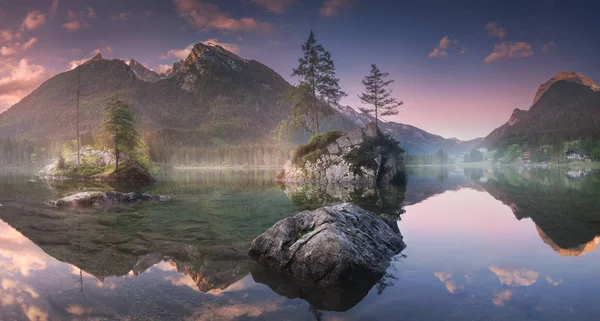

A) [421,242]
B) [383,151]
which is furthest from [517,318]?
[383,151]

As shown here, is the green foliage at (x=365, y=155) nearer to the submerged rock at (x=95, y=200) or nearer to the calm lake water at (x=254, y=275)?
the calm lake water at (x=254, y=275)

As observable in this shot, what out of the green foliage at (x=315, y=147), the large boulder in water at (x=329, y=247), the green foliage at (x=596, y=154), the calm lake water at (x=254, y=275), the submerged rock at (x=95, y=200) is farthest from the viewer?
the green foliage at (x=596, y=154)

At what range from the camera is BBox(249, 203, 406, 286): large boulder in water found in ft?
29.1

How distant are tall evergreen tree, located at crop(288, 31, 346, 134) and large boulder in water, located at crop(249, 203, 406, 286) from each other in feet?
139

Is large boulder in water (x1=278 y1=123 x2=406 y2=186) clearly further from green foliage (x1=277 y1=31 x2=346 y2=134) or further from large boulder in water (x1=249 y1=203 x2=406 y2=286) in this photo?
large boulder in water (x1=249 y1=203 x2=406 y2=286)

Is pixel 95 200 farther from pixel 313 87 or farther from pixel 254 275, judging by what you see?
pixel 313 87

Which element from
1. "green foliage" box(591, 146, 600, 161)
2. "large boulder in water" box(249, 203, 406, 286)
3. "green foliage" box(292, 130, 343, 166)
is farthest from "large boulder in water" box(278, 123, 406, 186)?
"green foliage" box(591, 146, 600, 161)

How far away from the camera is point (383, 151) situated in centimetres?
5169

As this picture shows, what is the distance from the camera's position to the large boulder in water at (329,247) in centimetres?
887

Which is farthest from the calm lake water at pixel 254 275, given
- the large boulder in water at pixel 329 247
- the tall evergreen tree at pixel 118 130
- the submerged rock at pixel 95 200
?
the tall evergreen tree at pixel 118 130

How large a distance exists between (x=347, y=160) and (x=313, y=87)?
14.5 metres

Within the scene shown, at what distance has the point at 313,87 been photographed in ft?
178

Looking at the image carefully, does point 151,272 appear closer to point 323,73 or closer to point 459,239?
point 459,239

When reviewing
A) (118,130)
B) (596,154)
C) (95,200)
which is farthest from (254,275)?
(596,154)
